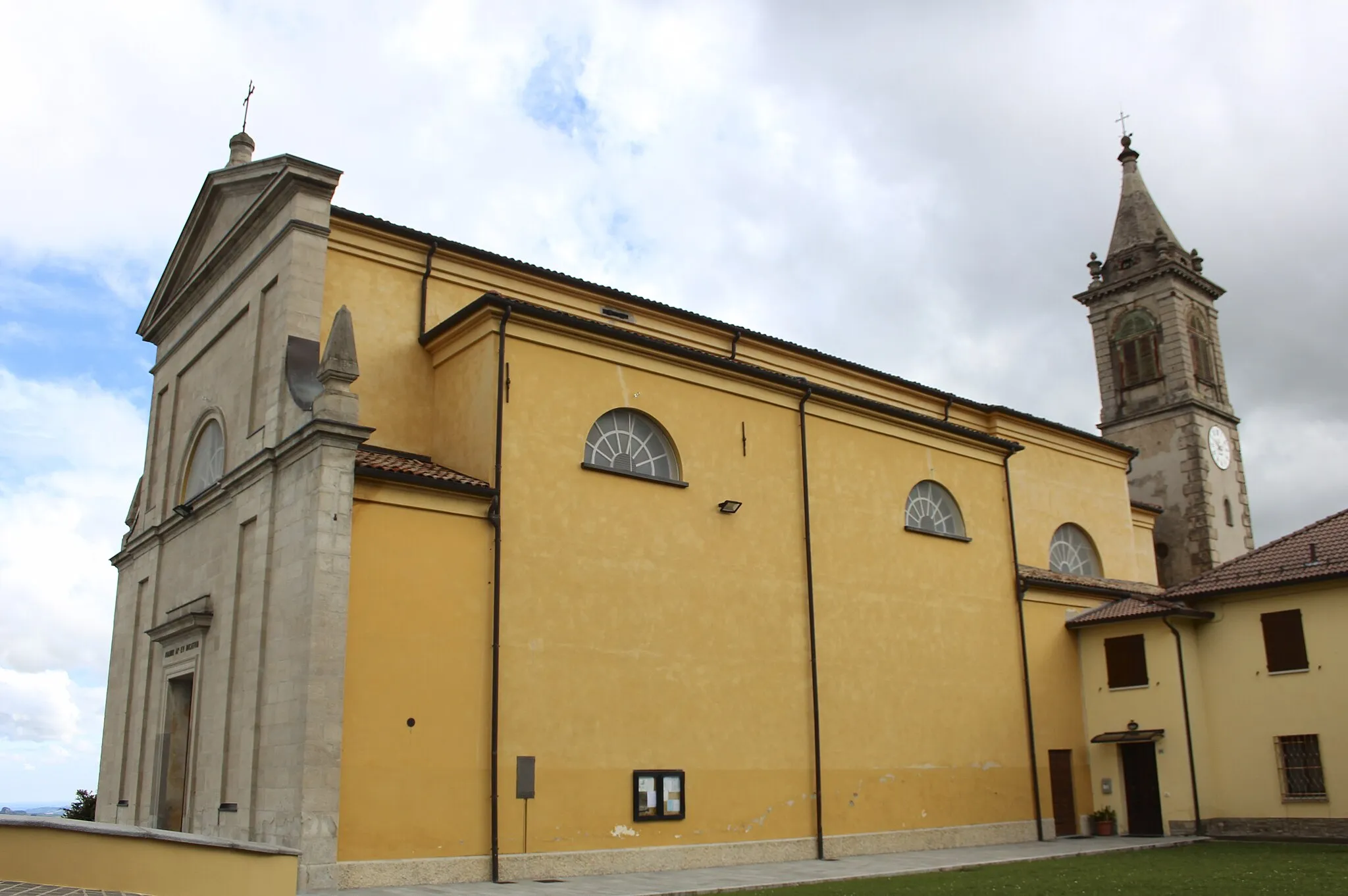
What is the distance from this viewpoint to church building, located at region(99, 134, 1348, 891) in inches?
571

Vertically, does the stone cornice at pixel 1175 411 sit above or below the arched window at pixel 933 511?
above

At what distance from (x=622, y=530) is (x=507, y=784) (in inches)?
170

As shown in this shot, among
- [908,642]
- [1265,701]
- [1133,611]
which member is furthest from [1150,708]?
[908,642]

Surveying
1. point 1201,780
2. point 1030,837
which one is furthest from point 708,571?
point 1201,780

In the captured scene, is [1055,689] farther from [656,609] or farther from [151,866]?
[151,866]

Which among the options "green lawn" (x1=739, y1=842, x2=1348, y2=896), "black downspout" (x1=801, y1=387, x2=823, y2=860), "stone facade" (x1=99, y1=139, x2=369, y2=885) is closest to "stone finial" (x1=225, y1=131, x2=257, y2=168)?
"stone facade" (x1=99, y1=139, x2=369, y2=885)

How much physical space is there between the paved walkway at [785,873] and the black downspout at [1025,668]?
713 millimetres

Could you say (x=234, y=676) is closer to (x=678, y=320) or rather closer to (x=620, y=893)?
(x=620, y=893)

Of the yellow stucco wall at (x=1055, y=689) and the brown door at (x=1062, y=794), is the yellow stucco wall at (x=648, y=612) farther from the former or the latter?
the brown door at (x=1062, y=794)

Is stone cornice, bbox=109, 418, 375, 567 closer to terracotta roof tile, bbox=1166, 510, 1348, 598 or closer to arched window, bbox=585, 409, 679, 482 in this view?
arched window, bbox=585, 409, 679, 482

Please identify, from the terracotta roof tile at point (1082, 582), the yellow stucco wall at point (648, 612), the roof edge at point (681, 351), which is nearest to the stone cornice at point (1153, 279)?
the terracotta roof tile at point (1082, 582)

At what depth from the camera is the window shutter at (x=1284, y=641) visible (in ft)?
72.1

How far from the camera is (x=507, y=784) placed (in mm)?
15062

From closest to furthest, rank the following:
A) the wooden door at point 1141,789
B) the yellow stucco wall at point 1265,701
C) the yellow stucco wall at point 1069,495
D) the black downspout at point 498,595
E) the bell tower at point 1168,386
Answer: the black downspout at point 498,595 → the yellow stucco wall at point 1265,701 → the wooden door at point 1141,789 → the yellow stucco wall at point 1069,495 → the bell tower at point 1168,386
